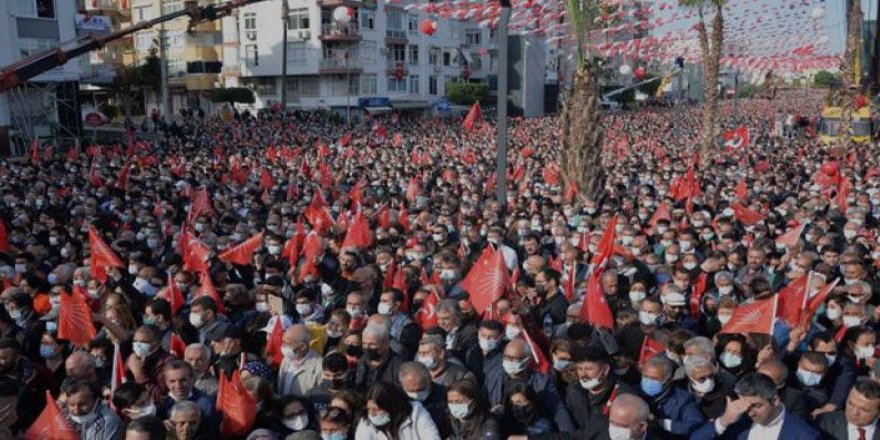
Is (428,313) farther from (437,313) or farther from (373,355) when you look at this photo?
(373,355)

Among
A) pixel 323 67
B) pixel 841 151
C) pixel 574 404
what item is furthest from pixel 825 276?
pixel 323 67

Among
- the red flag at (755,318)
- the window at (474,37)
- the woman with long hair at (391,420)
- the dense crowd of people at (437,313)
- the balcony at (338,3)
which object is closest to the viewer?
the woman with long hair at (391,420)

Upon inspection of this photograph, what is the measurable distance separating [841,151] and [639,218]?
14339 mm

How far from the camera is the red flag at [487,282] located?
7391 millimetres

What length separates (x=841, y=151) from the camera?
931 inches

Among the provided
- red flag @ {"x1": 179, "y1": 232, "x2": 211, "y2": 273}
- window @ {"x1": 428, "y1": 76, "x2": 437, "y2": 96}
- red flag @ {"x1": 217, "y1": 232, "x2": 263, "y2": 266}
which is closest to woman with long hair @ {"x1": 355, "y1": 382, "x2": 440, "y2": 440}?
red flag @ {"x1": 179, "y1": 232, "x2": 211, "y2": 273}

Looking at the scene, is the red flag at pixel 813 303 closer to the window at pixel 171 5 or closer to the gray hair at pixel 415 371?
the gray hair at pixel 415 371

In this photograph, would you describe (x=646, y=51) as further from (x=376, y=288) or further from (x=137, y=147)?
(x=376, y=288)

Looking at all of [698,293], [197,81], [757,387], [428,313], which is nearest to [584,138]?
[698,293]

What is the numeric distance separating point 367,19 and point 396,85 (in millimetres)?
4575

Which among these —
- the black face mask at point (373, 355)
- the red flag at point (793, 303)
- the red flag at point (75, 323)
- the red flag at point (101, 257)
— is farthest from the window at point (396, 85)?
the black face mask at point (373, 355)

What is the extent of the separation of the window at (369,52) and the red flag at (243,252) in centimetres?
4118

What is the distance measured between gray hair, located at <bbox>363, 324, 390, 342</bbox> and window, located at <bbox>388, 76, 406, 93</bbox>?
4688 cm

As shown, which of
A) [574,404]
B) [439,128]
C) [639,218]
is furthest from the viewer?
[439,128]
